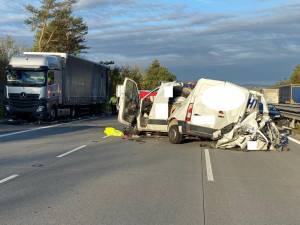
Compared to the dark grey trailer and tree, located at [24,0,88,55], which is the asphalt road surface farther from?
tree, located at [24,0,88,55]

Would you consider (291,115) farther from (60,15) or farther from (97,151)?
(60,15)

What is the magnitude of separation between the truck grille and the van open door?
7.85 metres

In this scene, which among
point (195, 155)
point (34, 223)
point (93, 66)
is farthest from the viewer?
point (93, 66)

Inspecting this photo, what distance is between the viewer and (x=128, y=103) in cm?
1414

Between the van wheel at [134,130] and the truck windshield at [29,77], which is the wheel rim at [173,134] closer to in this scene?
the van wheel at [134,130]

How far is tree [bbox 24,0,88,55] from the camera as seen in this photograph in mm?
35719

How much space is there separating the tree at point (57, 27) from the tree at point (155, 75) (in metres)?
26.4

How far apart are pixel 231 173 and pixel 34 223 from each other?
195 inches

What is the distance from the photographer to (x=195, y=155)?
1108cm

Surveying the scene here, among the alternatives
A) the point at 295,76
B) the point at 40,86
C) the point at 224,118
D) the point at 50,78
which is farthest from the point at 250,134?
the point at 295,76

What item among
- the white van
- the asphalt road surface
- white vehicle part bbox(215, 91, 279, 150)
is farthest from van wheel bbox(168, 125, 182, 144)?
white vehicle part bbox(215, 91, 279, 150)

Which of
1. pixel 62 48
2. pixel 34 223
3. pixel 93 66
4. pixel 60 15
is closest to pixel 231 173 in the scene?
pixel 34 223

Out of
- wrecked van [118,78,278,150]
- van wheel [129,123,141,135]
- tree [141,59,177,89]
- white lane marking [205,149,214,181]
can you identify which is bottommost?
white lane marking [205,149,214,181]

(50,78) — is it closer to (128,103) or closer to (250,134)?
(128,103)
